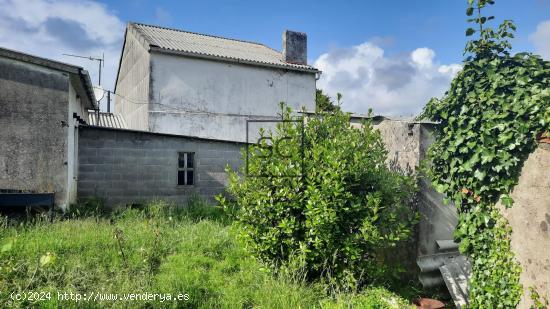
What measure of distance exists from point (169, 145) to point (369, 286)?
8013 mm

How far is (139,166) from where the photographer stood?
416 inches

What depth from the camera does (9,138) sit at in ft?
25.3

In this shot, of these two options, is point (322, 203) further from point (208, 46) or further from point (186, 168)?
point (208, 46)

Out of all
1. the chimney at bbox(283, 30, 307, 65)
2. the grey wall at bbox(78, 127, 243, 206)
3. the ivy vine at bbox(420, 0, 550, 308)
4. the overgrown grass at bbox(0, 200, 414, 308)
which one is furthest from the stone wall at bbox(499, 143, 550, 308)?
the chimney at bbox(283, 30, 307, 65)

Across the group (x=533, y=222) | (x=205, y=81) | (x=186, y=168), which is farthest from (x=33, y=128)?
(x=533, y=222)

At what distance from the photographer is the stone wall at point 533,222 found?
12.9ft

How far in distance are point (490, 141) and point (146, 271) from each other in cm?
509

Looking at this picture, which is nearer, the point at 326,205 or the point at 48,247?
the point at 326,205

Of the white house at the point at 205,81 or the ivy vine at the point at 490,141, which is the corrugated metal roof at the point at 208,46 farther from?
the ivy vine at the point at 490,141

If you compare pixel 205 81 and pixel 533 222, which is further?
pixel 205 81

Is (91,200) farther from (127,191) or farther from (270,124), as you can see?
(270,124)

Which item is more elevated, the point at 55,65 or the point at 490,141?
the point at 55,65

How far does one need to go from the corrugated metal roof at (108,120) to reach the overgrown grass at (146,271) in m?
10.9

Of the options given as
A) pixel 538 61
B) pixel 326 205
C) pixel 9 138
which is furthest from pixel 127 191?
pixel 538 61
